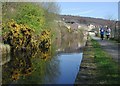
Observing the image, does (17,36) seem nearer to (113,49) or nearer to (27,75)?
(113,49)

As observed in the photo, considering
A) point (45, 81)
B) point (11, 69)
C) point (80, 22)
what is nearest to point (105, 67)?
point (45, 81)

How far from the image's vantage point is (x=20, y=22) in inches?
1593

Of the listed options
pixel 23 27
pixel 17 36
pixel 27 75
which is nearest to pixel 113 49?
pixel 27 75

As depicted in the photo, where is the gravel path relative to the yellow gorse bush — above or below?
below

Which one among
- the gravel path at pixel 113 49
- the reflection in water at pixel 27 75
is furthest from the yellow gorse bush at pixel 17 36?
the reflection in water at pixel 27 75

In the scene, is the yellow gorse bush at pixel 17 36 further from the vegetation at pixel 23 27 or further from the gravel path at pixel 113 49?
the gravel path at pixel 113 49

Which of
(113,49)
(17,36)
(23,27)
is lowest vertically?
(113,49)

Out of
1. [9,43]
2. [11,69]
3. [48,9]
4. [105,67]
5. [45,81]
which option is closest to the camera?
[105,67]

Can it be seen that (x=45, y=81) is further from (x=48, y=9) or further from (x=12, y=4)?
(x=48, y=9)

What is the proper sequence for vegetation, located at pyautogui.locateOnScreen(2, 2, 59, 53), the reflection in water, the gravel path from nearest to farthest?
the reflection in water, the gravel path, vegetation, located at pyautogui.locateOnScreen(2, 2, 59, 53)

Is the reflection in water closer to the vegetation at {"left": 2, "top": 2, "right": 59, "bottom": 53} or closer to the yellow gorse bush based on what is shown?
the yellow gorse bush

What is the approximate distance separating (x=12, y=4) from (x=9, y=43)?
4419mm

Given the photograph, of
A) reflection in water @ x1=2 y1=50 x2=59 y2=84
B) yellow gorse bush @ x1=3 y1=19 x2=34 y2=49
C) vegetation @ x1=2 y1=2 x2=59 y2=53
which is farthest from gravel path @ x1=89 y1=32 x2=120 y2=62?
vegetation @ x1=2 y1=2 x2=59 y2=53

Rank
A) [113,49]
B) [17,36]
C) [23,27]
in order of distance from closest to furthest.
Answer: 1. [113,49]
2. [17,36]
3. [23,27]
